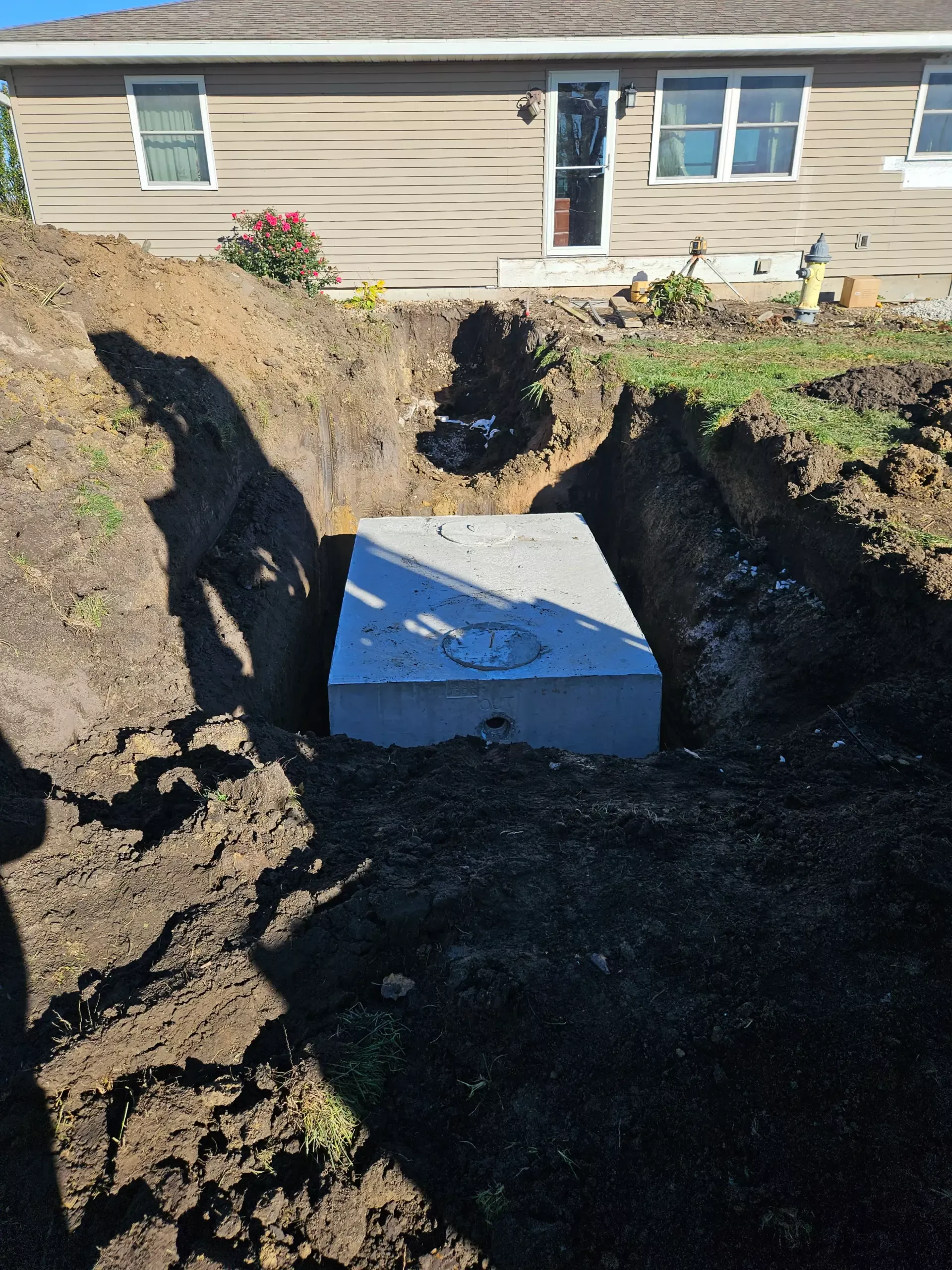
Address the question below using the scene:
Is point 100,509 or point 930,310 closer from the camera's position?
point 100,509

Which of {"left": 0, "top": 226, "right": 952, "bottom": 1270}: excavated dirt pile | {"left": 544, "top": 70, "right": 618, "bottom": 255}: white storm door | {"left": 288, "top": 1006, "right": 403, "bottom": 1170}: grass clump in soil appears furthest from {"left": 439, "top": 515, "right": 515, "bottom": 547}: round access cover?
{"left": 544, "top": 70, "right": 618, "bottom": 255}: white storm door

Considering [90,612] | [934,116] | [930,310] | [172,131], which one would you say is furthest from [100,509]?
[934,116]

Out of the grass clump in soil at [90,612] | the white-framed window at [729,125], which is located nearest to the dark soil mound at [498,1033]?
the grass clump in soil at [90,612]

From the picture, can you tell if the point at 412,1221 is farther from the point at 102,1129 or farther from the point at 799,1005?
the point at 799,1005

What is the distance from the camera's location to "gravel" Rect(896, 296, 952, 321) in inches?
426

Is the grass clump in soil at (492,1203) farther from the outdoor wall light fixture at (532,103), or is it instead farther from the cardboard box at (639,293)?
the outdoor wall light fixture at (532,103)

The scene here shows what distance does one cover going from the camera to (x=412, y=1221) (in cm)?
197

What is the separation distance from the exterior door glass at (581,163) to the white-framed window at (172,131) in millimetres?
4696

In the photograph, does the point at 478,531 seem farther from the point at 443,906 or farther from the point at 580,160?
the point at 580,160

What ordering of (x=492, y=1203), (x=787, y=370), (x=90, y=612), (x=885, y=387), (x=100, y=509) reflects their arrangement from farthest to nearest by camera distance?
(x=787, y=370), (x=885, y=387), (x=100, y=509), (x=90, y=612), (x=492, y=1203)

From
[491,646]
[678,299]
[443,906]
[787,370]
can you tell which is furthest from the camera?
[678,299]

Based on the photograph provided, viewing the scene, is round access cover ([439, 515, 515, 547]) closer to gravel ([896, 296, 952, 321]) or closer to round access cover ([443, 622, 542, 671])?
round access cover ([443, 622, 542, 671])

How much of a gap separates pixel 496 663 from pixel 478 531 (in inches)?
82.6

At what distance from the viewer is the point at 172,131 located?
34.6 ft
